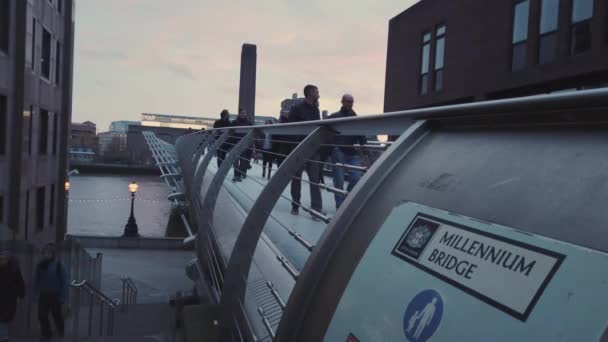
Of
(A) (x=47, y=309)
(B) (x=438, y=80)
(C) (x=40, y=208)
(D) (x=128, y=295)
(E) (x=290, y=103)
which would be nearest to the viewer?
(A) (x=47, y=309)

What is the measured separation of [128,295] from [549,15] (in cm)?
1523

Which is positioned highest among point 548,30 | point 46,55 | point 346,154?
point 548,30

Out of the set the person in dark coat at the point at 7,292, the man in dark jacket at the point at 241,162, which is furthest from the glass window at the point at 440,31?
the person in dark coat at the point at 7,292

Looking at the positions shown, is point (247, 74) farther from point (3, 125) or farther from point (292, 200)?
point (292, 200)

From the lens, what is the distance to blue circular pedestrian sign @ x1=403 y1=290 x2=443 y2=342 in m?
1.11

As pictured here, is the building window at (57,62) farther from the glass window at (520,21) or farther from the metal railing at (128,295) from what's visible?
the glass window at (520,21)

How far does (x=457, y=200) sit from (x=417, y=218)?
0.38ft

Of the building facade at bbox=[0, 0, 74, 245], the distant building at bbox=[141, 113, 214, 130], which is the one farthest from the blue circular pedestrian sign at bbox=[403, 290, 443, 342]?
the distant building at bbox=[141, 113, 214, 130]

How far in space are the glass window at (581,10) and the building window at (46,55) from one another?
59.2 feet

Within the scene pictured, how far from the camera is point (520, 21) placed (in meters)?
18.8

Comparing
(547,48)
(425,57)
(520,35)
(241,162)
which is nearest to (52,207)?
(241,162)

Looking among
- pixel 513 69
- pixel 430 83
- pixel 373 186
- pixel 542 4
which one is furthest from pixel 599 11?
pixel 373 186

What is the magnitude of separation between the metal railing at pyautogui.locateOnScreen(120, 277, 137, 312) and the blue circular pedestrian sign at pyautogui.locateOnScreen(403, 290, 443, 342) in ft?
42.1

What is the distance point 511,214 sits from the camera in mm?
1094
